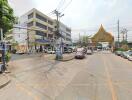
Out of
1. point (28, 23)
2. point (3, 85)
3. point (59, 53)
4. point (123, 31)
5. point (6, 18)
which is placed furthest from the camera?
point (123, 31)

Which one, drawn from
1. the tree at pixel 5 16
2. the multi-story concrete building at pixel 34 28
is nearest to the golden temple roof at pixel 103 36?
the multi-story concrete building at pixel 34 28

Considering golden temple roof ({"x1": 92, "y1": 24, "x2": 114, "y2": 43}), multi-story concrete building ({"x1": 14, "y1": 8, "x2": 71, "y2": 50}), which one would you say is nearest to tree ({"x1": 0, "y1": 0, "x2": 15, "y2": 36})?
multi-story concrete building ({"x1": 14, "y1": 8, "x2": 71, "y2": 50})

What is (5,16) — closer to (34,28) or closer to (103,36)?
(34,28)

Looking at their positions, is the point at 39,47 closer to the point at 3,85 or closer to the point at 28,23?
the point at 28,23

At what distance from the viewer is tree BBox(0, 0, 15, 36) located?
86.9ft

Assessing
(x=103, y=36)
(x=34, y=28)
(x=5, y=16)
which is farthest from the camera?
(x=103, y=36)

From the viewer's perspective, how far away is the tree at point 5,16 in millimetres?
26500

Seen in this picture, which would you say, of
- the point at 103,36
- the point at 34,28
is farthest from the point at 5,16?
the point at 103,36

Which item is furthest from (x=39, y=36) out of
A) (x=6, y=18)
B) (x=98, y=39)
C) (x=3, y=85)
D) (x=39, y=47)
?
(x=3, y=85)

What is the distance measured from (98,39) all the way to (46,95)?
283 feet

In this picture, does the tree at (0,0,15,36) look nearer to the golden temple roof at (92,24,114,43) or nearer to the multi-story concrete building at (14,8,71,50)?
the multi-story concrete building at (14,8,71,50)

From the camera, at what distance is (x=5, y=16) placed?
2702 cm

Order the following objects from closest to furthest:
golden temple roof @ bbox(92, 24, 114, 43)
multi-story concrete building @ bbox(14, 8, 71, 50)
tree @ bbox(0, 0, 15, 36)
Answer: tree @ bbox(0, 0, 15, 36) < multi-story concrete building @ bbox(14, 8, 71, 50) < golden temple roof @ bbox(92, 24, 114, 43)

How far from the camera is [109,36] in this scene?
98.1 m
